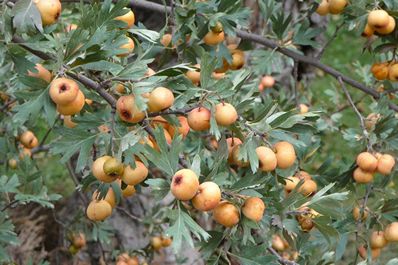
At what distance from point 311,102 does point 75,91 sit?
94.4 inches

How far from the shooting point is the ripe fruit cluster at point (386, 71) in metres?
2.30

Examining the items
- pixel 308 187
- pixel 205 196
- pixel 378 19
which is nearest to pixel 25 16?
pixel 205 196

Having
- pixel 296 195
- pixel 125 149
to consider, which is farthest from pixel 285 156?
pixel 125 149

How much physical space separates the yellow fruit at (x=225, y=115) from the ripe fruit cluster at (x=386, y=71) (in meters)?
1.04

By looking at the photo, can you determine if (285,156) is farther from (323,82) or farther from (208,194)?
(323,82)

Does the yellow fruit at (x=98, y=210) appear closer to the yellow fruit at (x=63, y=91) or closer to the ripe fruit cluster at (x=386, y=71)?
the yellow fruit at (x=63, y=91)

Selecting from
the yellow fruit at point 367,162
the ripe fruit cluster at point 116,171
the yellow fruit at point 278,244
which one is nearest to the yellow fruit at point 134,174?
the ripe fruit cluster at point 116,171

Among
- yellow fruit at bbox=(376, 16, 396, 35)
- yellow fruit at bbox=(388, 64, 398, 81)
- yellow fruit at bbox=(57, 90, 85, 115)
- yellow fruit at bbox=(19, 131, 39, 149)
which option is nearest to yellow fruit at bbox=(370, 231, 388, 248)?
yellow fruit at bbox=(388, 64, 398, 81)

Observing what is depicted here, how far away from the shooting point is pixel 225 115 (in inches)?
58.4

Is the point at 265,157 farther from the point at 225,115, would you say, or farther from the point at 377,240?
the point at 377,240

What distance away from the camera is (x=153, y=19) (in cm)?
329

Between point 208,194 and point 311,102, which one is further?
point 311,102

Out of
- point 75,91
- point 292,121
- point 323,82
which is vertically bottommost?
point 323,82

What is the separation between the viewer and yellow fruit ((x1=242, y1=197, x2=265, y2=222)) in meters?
1.53
